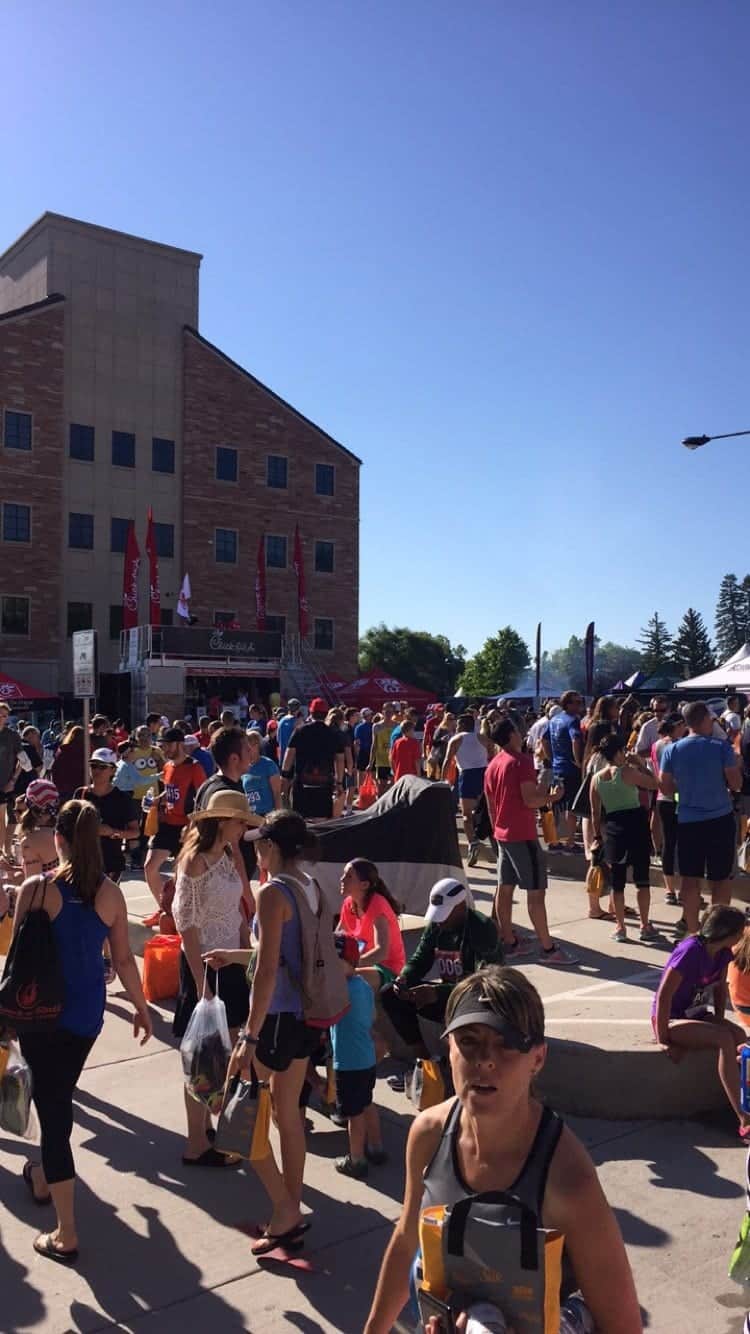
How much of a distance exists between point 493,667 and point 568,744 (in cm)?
7981

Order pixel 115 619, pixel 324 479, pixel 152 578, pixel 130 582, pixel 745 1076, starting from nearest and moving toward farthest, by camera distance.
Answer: pixel 745 1076 < pixel 130 582 < pixel 152 578 < pixel 115 619 < pixel 324 479

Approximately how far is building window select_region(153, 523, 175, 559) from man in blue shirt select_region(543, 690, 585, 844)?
31.8 meters

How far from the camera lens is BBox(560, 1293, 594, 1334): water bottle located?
1980mm

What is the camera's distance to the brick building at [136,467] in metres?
38.4

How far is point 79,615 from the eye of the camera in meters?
39.5

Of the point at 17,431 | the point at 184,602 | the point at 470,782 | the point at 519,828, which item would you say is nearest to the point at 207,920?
the point at 519,828

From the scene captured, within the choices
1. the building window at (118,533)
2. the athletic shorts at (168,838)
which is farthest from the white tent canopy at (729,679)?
the building window at (118,533)

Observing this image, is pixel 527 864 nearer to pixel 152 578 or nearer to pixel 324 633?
pixel 152 578

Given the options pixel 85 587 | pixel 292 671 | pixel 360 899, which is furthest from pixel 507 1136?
pixel 85 587

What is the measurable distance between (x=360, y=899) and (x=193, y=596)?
37.0 metres

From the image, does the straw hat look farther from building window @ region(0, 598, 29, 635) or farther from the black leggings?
building window @ region(0, 598, 29, 635)

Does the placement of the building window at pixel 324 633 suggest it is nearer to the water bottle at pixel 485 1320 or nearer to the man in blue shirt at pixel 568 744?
the man in blue shirt at pixel 568 744

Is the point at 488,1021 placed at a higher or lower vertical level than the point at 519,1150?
higher

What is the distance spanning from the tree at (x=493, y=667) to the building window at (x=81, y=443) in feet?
172
